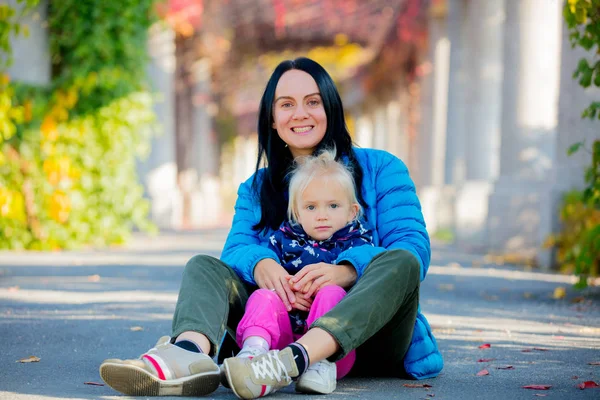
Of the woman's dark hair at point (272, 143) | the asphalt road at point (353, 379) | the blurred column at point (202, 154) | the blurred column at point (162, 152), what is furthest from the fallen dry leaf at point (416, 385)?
the blurred column at point (202, 154)

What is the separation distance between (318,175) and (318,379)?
91 centimetres

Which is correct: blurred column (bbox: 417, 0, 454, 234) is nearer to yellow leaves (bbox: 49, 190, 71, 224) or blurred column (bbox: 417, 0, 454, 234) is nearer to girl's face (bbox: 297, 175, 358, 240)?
yellow leaves (bbox: 49, 190, 71, 224)

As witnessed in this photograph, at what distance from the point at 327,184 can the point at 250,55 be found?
25.5m

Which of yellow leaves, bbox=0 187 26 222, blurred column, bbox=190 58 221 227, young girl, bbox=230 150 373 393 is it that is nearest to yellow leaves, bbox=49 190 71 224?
yellow leaves, bbox=0 187 26 222

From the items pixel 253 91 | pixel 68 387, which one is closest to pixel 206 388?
pixel 68 387

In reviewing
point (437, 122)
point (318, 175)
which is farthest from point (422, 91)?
point (318, 175)

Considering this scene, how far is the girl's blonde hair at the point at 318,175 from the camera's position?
391 centimetres

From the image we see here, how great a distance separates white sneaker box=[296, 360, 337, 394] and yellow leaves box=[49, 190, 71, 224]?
837cm

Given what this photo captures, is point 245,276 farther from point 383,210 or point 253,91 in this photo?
point 253,91

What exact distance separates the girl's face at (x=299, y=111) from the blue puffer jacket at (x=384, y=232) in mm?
210

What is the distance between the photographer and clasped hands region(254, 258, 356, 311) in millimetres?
3678

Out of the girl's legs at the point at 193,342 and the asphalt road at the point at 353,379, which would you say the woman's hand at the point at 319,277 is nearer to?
the girl's legs at the point at 193,342

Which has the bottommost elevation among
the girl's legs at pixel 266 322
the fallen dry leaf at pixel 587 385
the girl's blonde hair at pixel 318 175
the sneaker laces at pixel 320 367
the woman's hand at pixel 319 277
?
the fallen dry leaf at pixel 587 385

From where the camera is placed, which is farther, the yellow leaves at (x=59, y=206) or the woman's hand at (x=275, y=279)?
the yellow leaves at (x=59, y=206)
